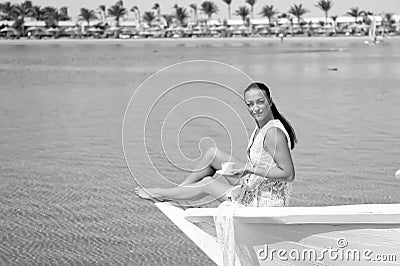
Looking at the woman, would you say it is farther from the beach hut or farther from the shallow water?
the beach hut

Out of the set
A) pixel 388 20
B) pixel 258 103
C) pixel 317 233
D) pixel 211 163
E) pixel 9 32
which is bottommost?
pixel 388 20

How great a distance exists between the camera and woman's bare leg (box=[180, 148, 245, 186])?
5695 mm

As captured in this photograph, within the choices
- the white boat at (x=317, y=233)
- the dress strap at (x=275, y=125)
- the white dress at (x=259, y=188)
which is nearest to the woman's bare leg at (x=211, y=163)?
the white dress at (x=259, y=188)

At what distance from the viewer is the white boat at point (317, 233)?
4844mm

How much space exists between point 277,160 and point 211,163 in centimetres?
50

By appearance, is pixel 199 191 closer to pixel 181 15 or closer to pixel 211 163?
pixel 211 163

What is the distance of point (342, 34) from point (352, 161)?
362 ft

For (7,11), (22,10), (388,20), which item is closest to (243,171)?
(388,20)

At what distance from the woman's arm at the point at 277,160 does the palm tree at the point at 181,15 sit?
133 m

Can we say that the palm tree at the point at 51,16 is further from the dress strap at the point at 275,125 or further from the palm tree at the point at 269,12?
the dress strap at the point at 275,125

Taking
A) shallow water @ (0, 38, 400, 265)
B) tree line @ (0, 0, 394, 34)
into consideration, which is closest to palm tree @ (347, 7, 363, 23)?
tree line @ (0, 0, 394, 34)

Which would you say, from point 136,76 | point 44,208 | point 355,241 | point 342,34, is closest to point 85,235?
point 44,208

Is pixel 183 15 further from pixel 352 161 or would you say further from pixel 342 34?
pixel 352 161

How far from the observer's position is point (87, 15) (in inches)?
5192
